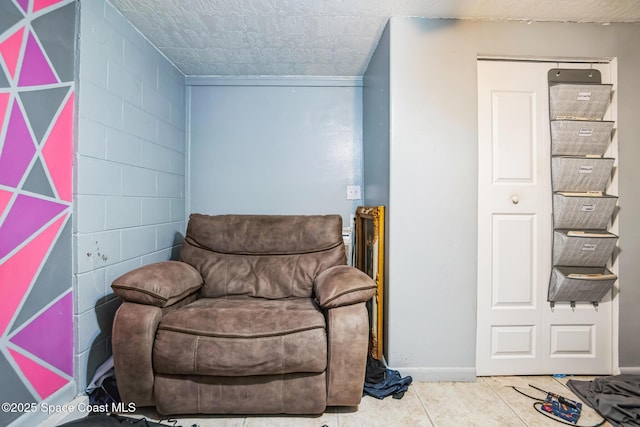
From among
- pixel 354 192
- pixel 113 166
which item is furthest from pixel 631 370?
pixel 113 166

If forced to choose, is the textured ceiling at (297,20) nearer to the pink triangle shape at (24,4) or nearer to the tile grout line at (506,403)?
the pink triangle shape at (24,4)

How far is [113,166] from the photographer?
179cm

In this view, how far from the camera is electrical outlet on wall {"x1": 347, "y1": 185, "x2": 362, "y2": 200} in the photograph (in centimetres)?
272

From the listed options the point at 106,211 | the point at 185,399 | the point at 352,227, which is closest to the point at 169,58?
the point at 106,211

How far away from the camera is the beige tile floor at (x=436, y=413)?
1479mm

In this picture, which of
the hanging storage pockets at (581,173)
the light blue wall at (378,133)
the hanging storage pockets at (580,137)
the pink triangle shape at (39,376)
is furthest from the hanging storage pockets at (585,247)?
the pink triangle shape at (39,376)

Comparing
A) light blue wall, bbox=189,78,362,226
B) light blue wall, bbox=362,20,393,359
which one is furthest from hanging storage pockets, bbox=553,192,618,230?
light blue wall, bbox=189,78,362,226

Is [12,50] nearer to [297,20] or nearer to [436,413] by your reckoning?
[297,20]

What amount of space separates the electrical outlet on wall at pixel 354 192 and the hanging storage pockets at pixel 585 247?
4.72 ft

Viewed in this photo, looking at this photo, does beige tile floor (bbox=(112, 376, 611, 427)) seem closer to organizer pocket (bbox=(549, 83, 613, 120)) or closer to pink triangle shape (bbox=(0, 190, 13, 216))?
pink triangle shape (bbox=(0, 190, 13, 216))

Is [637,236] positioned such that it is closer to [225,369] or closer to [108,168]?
[225,369]

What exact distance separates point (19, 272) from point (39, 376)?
1.62ft

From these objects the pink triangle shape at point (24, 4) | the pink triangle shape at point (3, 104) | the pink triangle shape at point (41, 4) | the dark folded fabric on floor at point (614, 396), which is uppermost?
the pink triangle shape at point (41, 4)

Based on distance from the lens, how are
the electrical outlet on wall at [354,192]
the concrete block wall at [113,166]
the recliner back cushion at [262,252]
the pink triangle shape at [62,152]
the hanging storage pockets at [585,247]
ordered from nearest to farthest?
the pink triangle shape at [62,152]
the concrete block wall at [113,166]
the hanging storage pockets at [585,247]
the recliner back cushion at [262,252]
the electrical outlet on wall at [354,192]
